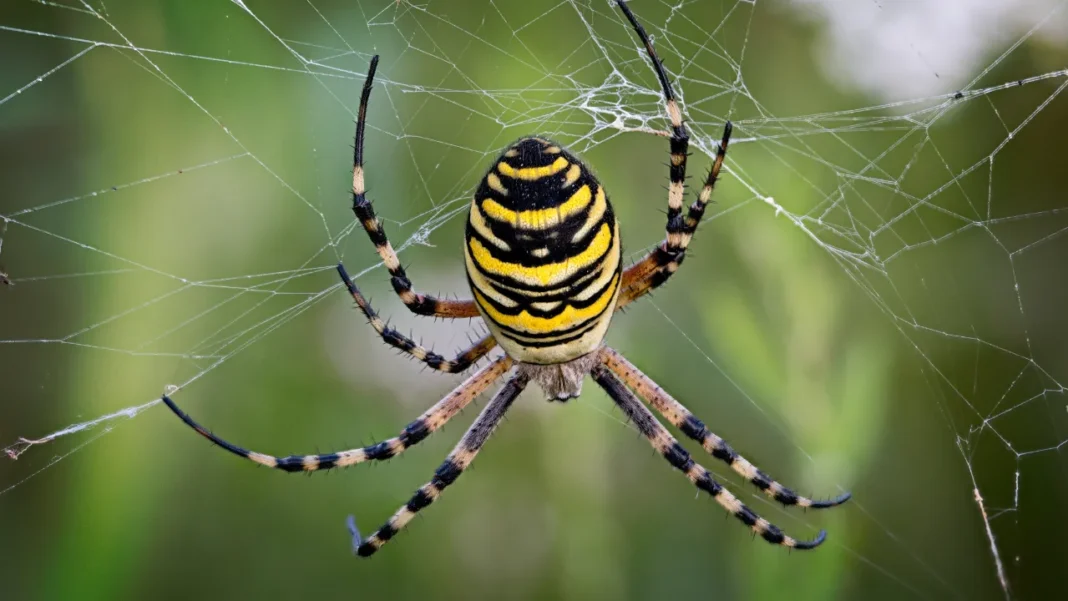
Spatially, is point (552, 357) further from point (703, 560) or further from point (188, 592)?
point (188, 592)

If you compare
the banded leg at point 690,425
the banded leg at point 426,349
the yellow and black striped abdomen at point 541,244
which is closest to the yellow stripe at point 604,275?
the yellow and black striped abdomen at point 541,244

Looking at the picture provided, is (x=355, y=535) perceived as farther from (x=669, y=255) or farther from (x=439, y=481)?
(x=669, y=255)

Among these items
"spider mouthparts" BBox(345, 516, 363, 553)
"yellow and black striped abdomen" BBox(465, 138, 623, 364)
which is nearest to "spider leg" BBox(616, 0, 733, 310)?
"yellow and black striped abdomen" BBox(465, 138, 623, 364)

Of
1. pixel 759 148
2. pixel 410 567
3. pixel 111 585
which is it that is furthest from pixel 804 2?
pixel 111 585

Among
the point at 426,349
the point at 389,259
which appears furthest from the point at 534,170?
the point at 426,349

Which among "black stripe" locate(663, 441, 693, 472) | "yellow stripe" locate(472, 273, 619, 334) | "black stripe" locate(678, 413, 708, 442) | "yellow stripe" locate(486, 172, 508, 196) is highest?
"yellow stripe" locate(486, 172, 508, 196)

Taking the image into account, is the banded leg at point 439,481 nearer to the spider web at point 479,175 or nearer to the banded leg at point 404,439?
the banded leg at point 404,439

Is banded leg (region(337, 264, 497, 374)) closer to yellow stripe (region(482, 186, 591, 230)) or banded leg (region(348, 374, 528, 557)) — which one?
banded leg (region(348, 374, 528, 557))
